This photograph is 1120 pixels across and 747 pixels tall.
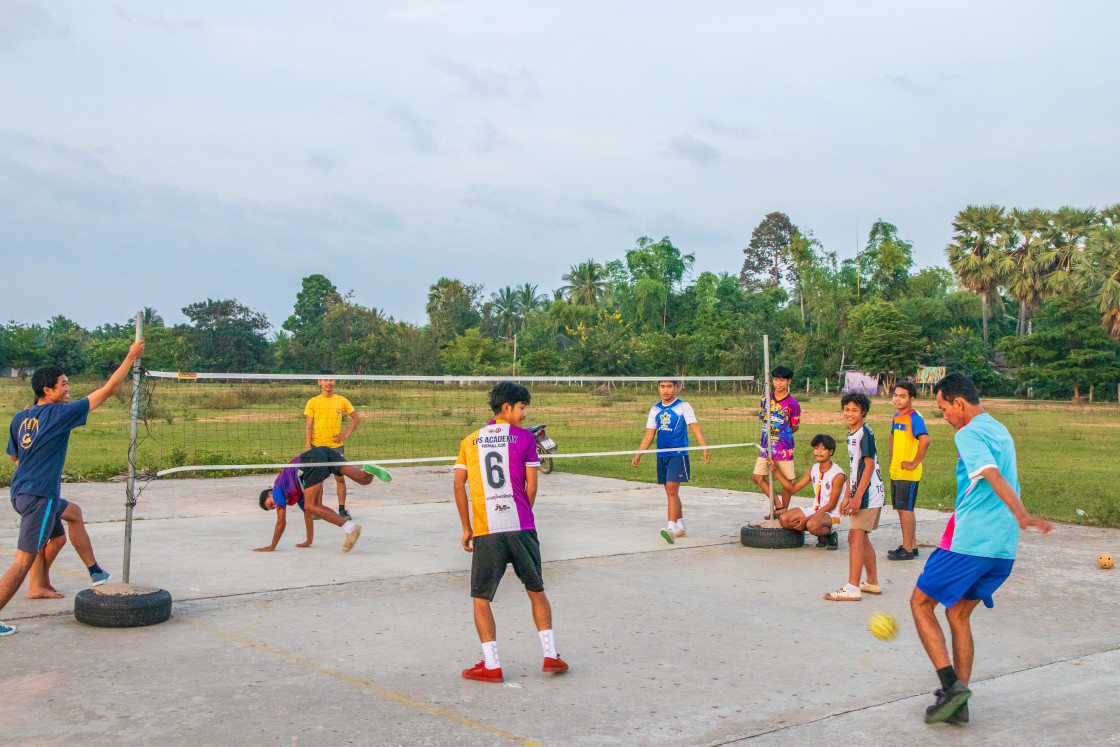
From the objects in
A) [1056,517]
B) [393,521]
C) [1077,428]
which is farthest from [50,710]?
[1077,428]

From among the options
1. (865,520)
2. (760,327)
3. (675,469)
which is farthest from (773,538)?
(760,327)

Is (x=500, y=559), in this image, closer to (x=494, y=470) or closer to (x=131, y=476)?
(x=494, y=470)

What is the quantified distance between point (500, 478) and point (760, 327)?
2965 inches

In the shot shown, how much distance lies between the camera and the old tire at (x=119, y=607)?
20.6 ft

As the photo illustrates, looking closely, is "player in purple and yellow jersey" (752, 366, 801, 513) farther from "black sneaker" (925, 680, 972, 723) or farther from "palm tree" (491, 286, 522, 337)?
"palm tree" (491, 286, 522, 337)

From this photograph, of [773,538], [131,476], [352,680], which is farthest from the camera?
[773,538]

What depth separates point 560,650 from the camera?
238 inches

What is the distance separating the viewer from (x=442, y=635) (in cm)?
632

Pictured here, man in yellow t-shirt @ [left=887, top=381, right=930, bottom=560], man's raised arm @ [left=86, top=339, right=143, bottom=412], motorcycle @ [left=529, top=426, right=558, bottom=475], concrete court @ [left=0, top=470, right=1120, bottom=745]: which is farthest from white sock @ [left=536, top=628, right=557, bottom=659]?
motorcycle @ [left=529, top=426, right=558, bottom=475]

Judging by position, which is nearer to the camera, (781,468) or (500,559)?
(500,559)

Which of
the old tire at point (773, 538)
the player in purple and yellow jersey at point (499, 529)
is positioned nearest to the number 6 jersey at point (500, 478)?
the player in purple and yellow jersey at point (499, 529)

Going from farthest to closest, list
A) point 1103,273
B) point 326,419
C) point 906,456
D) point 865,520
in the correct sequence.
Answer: point 1103,273 → point 326,419 → point 906,456 → point 865,520

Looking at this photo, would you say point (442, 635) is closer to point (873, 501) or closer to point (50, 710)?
point (50, 710)

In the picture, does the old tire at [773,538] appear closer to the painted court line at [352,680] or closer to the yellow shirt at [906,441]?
the yellow shirt at [906,441]
